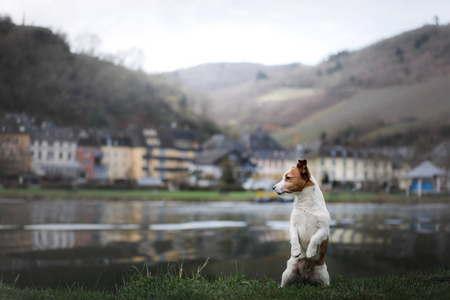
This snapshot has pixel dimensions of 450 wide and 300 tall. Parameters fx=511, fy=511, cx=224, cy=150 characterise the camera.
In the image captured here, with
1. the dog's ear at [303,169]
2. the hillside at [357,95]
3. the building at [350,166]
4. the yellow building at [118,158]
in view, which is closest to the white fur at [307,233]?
the dog's ear at [303,169]

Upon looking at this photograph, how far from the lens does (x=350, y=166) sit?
145 feet

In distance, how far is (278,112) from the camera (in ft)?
144

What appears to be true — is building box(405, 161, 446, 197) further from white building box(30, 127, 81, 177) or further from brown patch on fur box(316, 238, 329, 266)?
brown patch on fur box(316, 238, 329, 266)

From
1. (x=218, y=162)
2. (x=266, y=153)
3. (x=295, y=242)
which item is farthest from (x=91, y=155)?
(x=295, y=242)

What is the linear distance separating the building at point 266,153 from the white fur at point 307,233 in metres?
39.3

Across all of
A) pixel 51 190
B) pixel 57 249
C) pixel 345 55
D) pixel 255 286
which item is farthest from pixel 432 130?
pixel 255 286

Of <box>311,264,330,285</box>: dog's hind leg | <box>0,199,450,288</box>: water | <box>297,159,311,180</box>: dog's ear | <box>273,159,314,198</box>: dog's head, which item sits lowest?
<box>0,199,450,288</box>: water

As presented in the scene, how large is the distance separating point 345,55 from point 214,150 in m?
15.3

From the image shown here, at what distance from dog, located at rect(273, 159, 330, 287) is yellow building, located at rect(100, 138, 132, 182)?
118 feet

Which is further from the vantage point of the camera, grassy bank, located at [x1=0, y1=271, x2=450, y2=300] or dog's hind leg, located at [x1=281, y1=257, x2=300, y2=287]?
dog's hind leg, located at [x1=281, y1=257, x2=300, y2=287]

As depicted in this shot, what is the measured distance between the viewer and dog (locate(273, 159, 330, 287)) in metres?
4.59

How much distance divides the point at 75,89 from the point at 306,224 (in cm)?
3421

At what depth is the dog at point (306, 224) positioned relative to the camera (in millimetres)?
4586

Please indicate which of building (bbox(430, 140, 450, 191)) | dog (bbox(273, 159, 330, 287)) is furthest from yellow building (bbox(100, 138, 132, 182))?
dog (bbox(273, 159, 330, 287))
